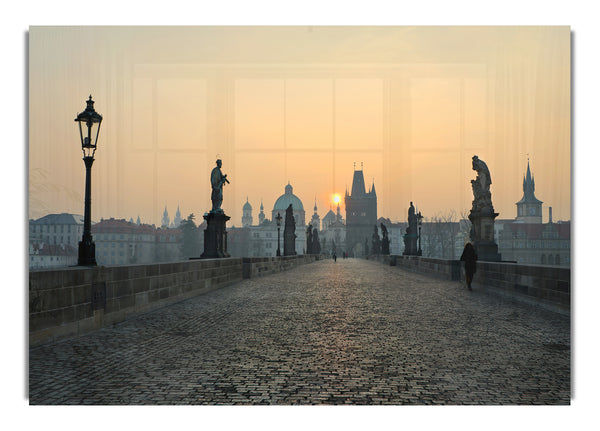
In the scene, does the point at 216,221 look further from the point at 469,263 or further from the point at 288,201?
the point at 288,201

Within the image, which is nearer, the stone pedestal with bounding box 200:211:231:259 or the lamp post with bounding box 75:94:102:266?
the lamp post with bounding box 75:94:102:266

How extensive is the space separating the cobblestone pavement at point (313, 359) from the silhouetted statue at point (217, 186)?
10812 mm

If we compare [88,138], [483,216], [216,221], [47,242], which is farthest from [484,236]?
[47,242]

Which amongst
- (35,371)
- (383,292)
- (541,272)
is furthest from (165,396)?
(383,292)

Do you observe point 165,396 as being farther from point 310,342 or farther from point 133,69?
point 133,69

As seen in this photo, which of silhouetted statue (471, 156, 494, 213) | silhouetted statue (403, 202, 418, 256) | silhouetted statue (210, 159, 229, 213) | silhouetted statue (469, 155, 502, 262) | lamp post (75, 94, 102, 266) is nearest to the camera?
lamp post (75, 94, 102, 266)

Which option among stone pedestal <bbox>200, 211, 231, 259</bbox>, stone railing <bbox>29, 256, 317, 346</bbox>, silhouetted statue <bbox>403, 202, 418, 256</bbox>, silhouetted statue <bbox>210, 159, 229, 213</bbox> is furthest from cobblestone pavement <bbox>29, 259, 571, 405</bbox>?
silhouetted statue <bbox>403, 202, 418, 256</bbox>

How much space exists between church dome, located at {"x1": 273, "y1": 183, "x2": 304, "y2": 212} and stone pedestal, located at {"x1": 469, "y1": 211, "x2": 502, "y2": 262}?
480 feet

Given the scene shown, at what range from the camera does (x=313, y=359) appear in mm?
6203

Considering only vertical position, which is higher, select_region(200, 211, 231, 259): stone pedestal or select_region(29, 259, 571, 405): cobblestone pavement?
select_region(200, 211, 231, 259): stone pedestal

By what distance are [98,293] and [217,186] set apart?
12.8m

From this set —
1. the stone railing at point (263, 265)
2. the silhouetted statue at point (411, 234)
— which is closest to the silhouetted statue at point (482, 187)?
the stone railing at point (263, 265)

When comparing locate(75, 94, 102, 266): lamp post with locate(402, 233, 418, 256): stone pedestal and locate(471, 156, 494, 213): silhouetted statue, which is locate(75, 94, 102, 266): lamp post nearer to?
locate(471, 156, 494, 213): silhouetted statue

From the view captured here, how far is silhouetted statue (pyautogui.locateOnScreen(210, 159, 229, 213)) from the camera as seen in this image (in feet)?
69.8
